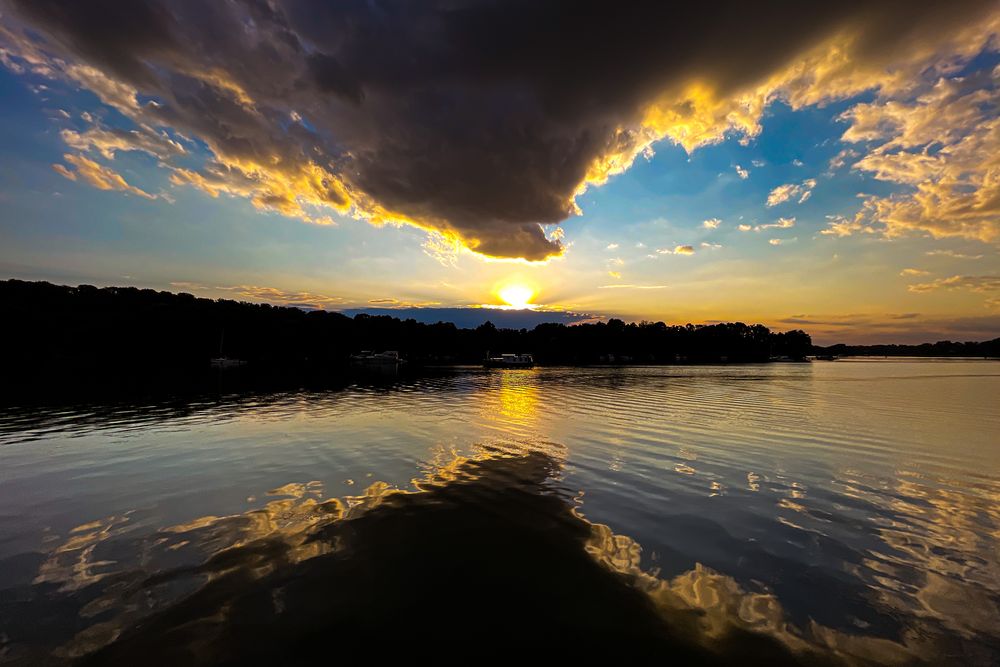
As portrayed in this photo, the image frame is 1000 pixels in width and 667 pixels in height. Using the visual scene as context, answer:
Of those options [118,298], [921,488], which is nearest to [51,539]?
[921,488]

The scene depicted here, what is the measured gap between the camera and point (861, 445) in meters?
24.0

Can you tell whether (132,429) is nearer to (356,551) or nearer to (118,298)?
(356,551)

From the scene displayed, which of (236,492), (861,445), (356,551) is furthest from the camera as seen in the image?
(861,445)

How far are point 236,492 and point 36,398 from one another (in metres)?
45.8

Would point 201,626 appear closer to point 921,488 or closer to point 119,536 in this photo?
point 119,536

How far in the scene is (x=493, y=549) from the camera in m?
10.6

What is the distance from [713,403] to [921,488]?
29417 mm

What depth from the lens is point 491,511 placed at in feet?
43.9

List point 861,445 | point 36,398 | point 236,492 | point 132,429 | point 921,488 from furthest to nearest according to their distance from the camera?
1. point 36,398
2. point 132,429
3. point 861,445
4. point 921,488
5. point 236,492

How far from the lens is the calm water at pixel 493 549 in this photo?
716 centimetres

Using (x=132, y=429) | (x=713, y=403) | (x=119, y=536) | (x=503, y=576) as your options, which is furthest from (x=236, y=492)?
(x=713, y=403)

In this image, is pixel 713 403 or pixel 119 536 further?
pixel 713 403

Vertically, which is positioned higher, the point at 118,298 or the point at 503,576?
the point at 118,298

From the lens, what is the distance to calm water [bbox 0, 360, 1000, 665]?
23.5 feet
